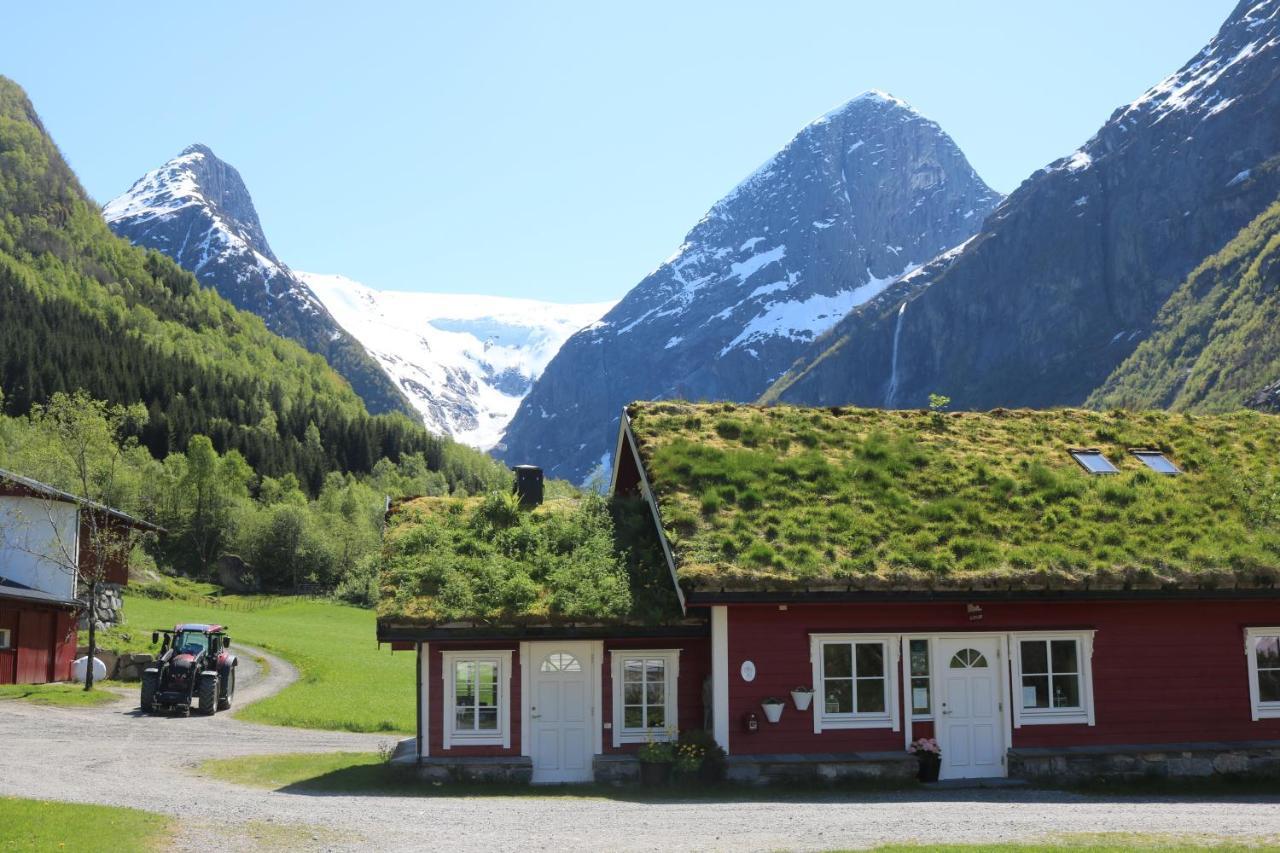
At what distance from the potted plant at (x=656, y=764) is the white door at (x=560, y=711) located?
6.07 ft

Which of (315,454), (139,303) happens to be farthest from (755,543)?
(139,303)

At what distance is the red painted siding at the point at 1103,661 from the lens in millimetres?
22219

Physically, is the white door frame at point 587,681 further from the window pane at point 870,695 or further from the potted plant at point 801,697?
the window pane at point 870,695

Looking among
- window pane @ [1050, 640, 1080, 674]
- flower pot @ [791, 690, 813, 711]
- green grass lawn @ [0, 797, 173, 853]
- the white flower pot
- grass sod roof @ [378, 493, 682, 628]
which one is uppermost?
grass sod roof @ [378, 493, 682, 628]

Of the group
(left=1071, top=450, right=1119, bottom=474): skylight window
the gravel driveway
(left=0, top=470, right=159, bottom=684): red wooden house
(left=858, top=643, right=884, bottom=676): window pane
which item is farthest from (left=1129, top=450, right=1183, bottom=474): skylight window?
(left=0, top=470, right=159, bottom=684): red wooden house

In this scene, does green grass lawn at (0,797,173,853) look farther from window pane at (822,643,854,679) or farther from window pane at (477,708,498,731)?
window pane at (822,643,854,679)

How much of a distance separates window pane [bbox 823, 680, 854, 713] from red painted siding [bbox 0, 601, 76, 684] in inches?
1135

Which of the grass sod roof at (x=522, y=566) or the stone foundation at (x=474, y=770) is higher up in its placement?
the grass sod roof at (x=522, y=566)

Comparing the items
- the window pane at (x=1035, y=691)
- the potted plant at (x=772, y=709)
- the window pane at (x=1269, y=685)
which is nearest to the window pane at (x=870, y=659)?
the potted plant at (x=772, y=709)

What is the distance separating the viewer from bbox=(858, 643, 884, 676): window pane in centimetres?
2275

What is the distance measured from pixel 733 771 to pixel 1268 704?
36.3ft

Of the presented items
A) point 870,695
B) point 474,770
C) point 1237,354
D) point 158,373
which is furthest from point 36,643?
point 1237,354

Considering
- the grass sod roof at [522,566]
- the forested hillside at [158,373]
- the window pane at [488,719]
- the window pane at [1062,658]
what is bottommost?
the window pane at [488,719]

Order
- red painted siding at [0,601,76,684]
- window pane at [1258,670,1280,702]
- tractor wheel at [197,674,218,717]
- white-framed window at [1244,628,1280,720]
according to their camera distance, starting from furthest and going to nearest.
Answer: red painted siding at [0,601,76,684] → tractor wheel at [197,674,218,717] → window pane at [1258,670,1280,702] → white-framed window at [1244,628,1280,720]
